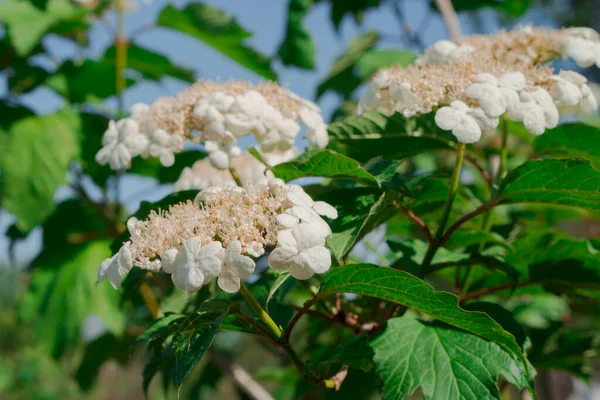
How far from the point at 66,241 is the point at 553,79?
128 centimetres

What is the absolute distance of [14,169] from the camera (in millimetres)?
1469

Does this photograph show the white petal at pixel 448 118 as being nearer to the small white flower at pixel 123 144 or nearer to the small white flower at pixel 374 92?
the small white flower at pixel 374 92

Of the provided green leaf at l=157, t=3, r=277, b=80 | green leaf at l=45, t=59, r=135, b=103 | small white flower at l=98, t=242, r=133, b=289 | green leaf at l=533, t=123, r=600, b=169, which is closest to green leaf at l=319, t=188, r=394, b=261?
small white flower at l=98, t=242, r=133, b=289

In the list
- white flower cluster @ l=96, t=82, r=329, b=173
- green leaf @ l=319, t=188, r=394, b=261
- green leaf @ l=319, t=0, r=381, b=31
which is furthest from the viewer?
green leaf @ l=319, t=0, r=381, b=31

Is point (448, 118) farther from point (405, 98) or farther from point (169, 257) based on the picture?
point (169, 257)

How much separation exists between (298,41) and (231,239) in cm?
144

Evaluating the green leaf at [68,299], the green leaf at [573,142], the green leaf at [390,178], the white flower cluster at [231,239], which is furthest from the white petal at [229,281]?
the green leaf at [68,299]

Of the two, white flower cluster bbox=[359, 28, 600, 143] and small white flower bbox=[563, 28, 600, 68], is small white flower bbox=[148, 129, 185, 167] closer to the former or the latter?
white flower cluster bbox=[359, 28, 600, 143]

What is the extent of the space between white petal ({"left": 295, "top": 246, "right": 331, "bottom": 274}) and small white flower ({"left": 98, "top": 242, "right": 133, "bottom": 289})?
0.17m

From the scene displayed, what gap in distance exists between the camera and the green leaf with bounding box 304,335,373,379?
0.69 meters

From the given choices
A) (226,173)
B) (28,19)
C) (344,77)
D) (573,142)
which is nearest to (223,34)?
(344,77)

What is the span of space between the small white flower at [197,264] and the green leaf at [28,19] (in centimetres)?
118

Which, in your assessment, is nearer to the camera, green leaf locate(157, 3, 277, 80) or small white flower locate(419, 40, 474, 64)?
small white flower locate(419, 40, 474, 64)

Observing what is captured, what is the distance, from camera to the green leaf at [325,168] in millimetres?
703
